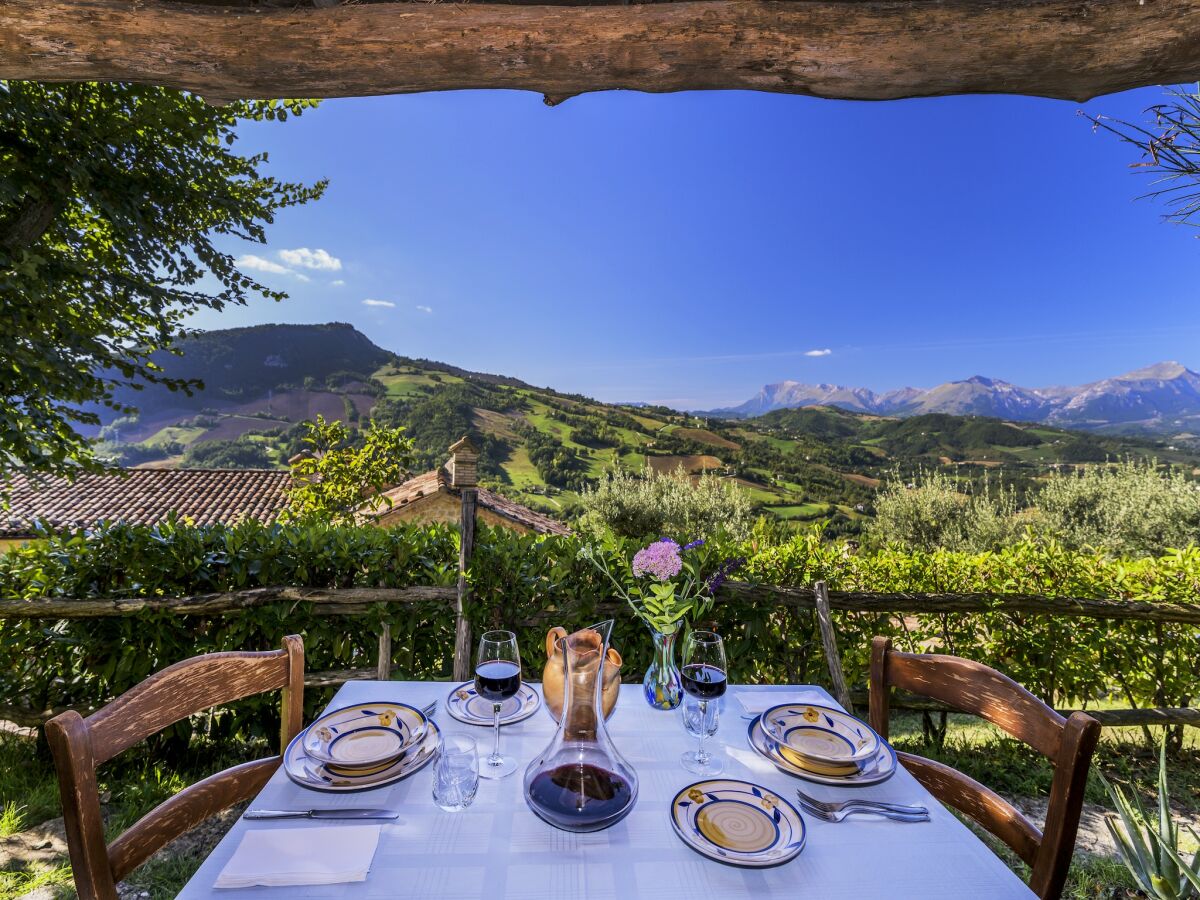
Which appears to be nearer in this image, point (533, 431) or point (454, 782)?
point (454, 782)

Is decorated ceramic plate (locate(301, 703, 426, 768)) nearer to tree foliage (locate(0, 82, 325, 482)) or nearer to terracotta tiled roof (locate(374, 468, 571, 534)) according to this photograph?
tree foliage (locate(0, 82, 325, 482))

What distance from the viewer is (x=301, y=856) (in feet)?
3.26

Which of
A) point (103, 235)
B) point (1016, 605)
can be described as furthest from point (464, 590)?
point (103, 235)

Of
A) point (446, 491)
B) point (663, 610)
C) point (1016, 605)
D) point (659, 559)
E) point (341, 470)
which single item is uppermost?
point (659, 559)

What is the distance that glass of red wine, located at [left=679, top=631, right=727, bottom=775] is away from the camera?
136 cm

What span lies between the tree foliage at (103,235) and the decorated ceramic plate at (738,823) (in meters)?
4.00

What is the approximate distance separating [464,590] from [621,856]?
2.25 metres

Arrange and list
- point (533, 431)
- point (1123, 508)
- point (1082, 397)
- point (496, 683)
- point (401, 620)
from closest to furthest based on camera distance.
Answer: point (496, 683) < point (401, 620) < point (1123, 508) < point (533, 431) < point (1082, 397)

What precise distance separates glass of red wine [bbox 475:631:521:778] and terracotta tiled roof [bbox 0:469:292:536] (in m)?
19.2

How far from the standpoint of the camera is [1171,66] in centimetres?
156

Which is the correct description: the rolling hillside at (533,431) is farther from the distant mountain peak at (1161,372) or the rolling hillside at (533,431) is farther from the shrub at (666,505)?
the distant mountain peak at (1161,372)

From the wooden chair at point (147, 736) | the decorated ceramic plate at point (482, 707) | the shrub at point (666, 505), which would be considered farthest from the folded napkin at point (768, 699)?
the shrub at point (666, 505)

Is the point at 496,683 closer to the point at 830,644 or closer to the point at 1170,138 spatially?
the point at 830,644

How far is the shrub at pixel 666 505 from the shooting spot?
1562cm
